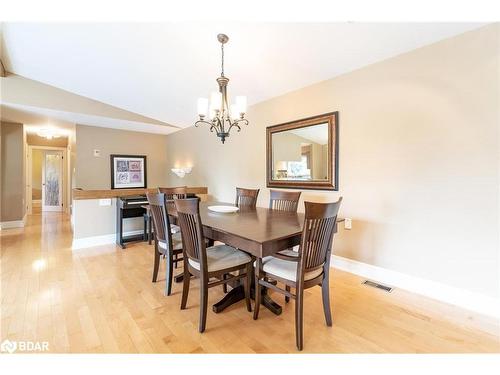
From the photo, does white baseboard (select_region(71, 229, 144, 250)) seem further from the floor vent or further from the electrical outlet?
the floor vent

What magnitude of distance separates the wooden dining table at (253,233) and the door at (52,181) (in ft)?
24.7

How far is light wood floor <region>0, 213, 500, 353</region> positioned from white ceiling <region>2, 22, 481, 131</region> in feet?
7.82

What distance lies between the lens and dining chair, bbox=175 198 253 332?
170cm

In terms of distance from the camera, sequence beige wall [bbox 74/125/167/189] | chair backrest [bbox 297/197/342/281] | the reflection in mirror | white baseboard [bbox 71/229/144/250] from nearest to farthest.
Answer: chair backrest [bbox 297/197/342/281] → the reflection in mirror → white baseboard [bbox 71/229/144/250] → beige wall [bbox 74/125/167/189]

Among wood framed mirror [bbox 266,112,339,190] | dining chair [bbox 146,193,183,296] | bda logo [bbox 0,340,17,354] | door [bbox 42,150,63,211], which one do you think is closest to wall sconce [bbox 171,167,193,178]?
wood framed mirror [bbox 266,112,339,190]

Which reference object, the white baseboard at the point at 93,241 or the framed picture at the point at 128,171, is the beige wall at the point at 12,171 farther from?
the white baseboard at the point at 93,241

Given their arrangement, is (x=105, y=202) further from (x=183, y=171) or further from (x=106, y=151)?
(x=106, y=151)

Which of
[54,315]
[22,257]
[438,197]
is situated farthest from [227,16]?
[22,257]

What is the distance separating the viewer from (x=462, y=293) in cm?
204

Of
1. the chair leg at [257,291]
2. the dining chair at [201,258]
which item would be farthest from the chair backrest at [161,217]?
the chair leg at [257,291]

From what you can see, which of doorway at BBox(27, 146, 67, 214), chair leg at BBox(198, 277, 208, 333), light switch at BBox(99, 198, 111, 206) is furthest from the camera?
doorway at BBox(27, 146, 67, 214)

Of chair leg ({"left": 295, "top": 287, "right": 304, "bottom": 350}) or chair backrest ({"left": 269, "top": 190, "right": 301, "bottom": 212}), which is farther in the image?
chair backrest ({"left": 269, "top": 190, "right": 301, "bottom": 212})

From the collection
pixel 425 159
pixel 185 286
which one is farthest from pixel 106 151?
pixel 425 159

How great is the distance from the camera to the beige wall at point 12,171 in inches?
196
